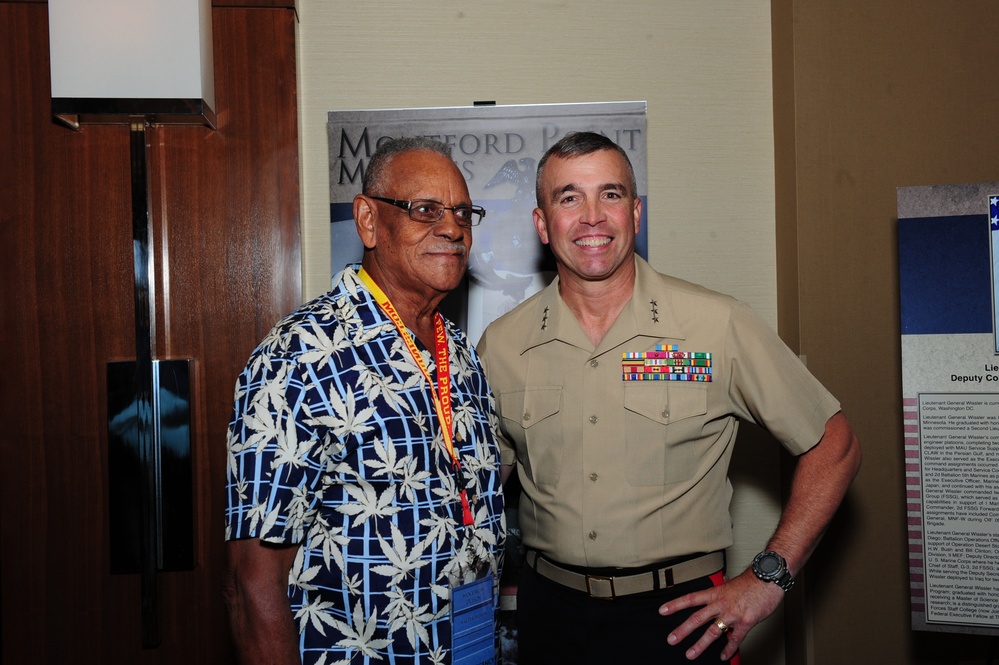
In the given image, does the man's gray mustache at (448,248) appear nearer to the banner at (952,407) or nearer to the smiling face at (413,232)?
the smiling face at (413,232)

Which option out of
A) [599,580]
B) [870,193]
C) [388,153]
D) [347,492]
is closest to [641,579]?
[599,580]

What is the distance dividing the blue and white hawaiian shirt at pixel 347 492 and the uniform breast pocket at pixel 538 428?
0.43 meters

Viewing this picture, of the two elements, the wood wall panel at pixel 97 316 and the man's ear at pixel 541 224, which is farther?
the wood wall panel at pixel 97 316

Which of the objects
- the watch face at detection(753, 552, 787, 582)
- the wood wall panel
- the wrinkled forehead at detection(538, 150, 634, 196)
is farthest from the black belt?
the wood wall panel

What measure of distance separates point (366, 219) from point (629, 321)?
0.80 meters

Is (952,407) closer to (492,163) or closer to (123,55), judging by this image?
(492,163)

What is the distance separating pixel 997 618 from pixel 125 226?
3.16 metres

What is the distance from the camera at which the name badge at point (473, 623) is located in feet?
5.78

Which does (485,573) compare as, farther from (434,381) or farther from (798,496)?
(798,496)

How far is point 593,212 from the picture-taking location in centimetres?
209

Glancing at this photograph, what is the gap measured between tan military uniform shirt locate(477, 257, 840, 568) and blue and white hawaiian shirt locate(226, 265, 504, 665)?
1.39 feet

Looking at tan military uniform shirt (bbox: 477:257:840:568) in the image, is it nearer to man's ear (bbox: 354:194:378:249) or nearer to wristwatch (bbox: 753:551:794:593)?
wristwatch (bbox: 753:551:794:593)

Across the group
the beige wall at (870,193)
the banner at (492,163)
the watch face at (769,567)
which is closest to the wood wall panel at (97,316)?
the banner at (492,163)

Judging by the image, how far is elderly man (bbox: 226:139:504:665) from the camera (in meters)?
1.60
